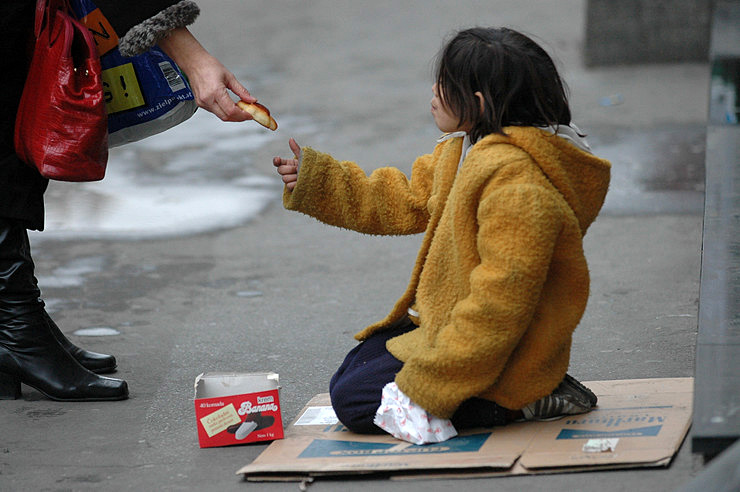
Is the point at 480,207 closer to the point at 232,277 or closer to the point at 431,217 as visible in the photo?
the point at 431,217

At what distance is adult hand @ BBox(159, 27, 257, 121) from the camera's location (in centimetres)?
301

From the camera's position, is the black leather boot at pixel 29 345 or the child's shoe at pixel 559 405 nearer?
the child's shoe at pixel 559 405

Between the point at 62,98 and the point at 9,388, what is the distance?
3.42 ft

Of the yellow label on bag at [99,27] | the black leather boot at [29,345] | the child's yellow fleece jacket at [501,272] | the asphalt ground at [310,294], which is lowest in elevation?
the asphalt ground at [310,294]

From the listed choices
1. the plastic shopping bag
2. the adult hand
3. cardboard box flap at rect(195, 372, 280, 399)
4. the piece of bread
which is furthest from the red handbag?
cardboard box flap at rect(195, 372, 280, 399)

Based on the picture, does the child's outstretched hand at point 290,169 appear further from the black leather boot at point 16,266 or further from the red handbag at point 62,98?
the black leather boot at point 16,266

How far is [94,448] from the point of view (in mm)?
3148

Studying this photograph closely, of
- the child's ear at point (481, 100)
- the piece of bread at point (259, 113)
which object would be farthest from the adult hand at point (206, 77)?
the child's ear at point (481, 100)

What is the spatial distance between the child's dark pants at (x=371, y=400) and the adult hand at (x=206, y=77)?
2.58 ft

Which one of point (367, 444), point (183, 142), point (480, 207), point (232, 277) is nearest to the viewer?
point (480, 207)

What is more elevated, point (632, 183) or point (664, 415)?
point (664, 415)

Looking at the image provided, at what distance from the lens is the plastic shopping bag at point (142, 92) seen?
3.39 m

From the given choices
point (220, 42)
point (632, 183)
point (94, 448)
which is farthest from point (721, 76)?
point (220, 42)

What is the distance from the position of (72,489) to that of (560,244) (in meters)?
1.46
